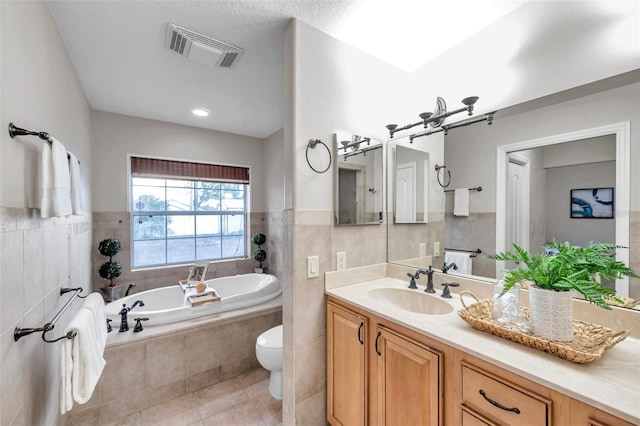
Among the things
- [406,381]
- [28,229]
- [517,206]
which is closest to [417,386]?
[406,381]

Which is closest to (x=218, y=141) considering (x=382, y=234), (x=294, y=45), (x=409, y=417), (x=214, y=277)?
(x=214, y=277)

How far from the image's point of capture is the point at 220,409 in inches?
75.4

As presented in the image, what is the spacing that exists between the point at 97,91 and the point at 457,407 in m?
3.57

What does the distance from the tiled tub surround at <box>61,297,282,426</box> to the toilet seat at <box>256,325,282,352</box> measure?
41 cm

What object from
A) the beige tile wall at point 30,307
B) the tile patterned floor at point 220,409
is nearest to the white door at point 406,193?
the tile patterned floor at point 220,409

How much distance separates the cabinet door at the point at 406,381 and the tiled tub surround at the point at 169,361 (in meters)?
1.50

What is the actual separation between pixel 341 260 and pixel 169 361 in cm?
→ 166

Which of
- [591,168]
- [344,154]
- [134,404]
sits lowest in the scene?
[134,404]

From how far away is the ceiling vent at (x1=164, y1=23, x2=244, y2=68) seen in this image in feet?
5.33

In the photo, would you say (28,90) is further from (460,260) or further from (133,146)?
(460,260)

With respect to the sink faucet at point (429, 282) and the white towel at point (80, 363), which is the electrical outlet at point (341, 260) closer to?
the sink faucet at point (429, 282)

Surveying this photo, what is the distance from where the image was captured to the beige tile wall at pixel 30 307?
36.4 inches

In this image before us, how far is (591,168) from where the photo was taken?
3.66ft

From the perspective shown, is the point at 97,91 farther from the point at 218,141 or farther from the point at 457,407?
the point at 457,407
